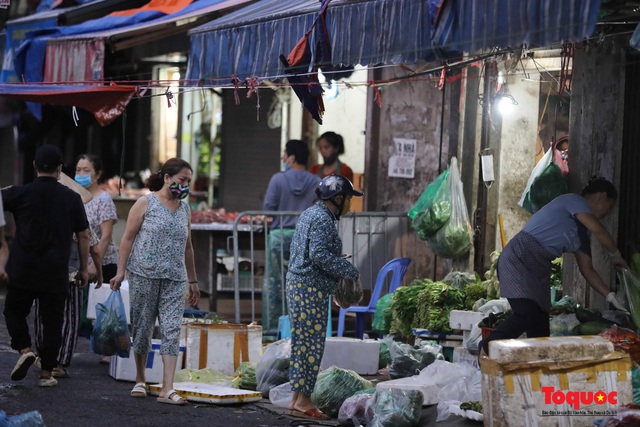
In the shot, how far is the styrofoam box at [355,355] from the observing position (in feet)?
35.0

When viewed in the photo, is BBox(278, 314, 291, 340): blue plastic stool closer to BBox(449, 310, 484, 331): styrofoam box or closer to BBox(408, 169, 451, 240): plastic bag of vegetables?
BBox(408, 169, 451, 240): plastic bag of vegetables

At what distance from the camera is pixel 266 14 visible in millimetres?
10164

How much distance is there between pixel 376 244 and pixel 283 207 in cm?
119

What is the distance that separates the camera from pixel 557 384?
288 inches

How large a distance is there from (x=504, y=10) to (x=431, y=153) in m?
6.73

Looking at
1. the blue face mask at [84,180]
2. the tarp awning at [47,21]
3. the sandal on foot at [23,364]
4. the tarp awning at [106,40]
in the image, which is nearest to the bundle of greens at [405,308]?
the blue face mask at [84,180]

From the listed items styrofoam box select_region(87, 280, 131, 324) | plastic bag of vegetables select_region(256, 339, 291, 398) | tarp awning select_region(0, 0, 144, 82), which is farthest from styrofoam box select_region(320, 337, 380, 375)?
tarp awning select_region(0, 0, 144, 82)

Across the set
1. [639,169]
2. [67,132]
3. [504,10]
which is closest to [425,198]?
[639,169]

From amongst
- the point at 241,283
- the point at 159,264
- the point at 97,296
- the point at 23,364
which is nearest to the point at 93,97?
the point at 97,296

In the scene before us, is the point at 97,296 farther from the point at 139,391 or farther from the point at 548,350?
the point at 548,350

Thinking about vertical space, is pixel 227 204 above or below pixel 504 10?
below

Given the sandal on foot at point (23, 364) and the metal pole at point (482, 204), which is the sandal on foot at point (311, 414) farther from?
the metal pole at point (482, 204)

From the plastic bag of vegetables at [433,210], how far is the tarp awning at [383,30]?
2.72 m

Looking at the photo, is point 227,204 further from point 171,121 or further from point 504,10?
point 504,10
